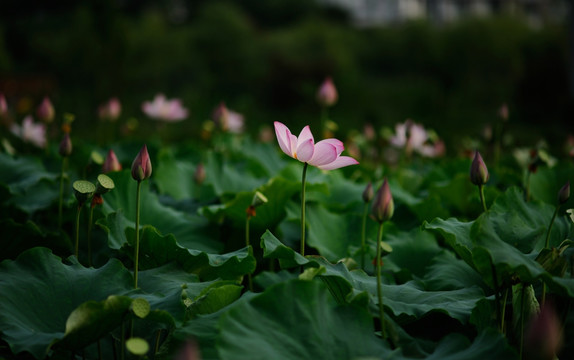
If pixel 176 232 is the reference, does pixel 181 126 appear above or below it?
below

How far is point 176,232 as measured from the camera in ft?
4.65

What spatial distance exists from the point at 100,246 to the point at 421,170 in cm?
152

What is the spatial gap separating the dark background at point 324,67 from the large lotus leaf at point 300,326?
A: 5.48 metres

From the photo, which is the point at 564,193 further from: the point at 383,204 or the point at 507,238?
the point at 383,204

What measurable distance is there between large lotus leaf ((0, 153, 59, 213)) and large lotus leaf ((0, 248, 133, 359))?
529 millimetres

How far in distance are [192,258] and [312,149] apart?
0.31m

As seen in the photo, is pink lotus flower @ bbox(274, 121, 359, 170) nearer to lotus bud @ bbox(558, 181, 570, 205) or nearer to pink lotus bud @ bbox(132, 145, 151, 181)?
pink lotus bud @ bbox(132, 145, 151, 181)

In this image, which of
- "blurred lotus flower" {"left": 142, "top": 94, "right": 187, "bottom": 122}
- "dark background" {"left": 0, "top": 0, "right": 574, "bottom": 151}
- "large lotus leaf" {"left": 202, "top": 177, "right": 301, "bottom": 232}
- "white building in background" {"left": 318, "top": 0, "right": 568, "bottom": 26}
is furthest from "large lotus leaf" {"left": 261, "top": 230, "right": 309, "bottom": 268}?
"white building in background" {"left": 318, "top": 0, "right": 568, "bottom": 26}

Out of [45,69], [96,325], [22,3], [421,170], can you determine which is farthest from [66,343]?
[22,3]

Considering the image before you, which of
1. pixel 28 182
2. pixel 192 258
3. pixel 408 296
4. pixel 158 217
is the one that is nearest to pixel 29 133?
pixel 28 182

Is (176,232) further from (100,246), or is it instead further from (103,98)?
(103,98)

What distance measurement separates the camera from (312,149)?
1.08 metres

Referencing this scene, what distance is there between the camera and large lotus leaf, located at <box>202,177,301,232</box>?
4.61 ft

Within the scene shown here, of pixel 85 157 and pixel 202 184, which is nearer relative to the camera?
pixel 202 184
